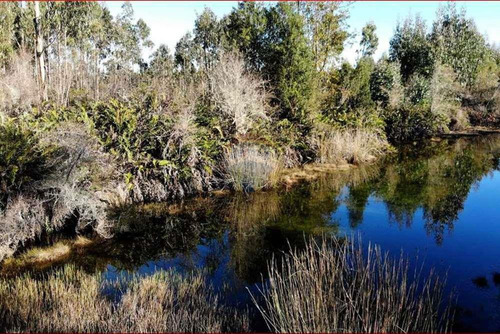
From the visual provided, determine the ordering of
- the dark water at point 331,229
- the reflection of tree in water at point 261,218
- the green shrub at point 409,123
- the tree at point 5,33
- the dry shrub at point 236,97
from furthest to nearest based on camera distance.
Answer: the tree at point 5,33 → the green shrub at point 409,123 → the dry shrub at point 236,97 → the reflection of tree in water at point 261,218 → the dark water at point 331,229

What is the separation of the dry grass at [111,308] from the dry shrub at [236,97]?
9229 mm

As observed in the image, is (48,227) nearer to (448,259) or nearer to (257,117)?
(448,259)

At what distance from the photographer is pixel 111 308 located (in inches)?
205

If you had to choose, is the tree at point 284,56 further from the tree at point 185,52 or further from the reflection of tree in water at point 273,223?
the tree at point 185,52

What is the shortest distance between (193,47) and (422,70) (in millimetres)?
24217

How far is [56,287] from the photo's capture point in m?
5.30

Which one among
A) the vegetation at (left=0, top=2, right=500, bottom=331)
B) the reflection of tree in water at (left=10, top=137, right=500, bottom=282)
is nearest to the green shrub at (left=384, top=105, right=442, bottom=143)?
the vegetation at (left=0, top=2, right=500, bottom=331)

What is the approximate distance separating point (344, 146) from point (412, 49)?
18312 mm

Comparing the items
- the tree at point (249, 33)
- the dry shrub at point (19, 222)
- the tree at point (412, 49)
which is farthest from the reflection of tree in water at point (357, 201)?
the tree at point (412, 49)

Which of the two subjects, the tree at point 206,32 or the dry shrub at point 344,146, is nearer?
the dry shrub at point 344,146

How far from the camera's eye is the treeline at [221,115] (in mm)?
8109

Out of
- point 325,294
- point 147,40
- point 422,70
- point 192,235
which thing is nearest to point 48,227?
point 192,235

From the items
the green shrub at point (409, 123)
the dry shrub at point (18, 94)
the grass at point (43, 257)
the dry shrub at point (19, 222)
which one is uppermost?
the dry shrub at point (18, 94)

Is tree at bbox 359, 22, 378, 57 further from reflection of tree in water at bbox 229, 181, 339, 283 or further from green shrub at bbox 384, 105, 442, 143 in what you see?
reflection of tree in water at bbox 229, 181, 339, 283
